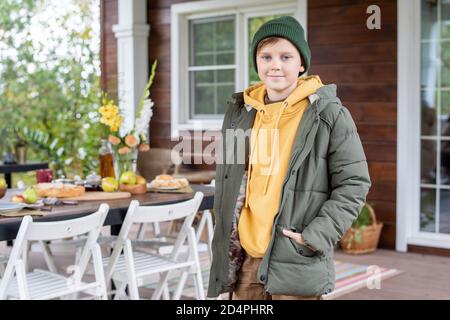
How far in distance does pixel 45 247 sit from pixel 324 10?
339cm

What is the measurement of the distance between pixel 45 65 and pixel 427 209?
6294 millimetres

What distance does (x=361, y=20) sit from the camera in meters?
6.41

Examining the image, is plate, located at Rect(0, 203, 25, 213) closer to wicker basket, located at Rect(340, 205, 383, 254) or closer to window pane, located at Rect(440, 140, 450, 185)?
wicker basket, located at Rect(340, 205, 383, 254)

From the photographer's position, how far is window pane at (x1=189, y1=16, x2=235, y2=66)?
7480 millimetres

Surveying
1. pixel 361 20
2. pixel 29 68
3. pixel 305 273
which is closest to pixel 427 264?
pixel 361 20

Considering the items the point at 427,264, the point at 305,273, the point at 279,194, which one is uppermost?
the point at 279,194

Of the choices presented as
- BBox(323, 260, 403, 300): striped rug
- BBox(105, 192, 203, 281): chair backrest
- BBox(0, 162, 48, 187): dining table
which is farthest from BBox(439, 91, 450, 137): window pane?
BBox(0, 162, 48, 187): dining table

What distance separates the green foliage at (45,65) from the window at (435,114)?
5.15 meters

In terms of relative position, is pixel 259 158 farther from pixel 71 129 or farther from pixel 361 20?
pixel 71 129

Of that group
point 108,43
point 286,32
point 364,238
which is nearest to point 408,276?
point 364,238

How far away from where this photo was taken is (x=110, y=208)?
12.1ft

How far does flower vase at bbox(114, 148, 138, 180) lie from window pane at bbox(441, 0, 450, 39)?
2.99 metres

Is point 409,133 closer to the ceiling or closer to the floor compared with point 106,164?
closer to the ceiling

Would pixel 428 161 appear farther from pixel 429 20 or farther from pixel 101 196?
pixel 101 196
